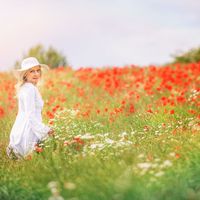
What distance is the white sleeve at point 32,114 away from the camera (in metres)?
8.77

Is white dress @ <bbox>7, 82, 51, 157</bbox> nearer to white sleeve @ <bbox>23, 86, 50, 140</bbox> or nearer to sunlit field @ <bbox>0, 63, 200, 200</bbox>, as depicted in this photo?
white sleeve @ <bbox>23, 86, 50, 140</bbox>

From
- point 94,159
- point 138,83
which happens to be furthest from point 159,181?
point 138,83

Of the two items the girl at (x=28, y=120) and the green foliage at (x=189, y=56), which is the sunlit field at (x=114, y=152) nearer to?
the girl at (x=28, y=120)

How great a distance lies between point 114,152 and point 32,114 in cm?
197

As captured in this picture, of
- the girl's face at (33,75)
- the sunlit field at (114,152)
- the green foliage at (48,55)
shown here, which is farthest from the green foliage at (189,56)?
the girl's face at (33,75)

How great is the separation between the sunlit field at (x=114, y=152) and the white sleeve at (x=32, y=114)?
0.19 metres

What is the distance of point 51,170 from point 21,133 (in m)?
1.98

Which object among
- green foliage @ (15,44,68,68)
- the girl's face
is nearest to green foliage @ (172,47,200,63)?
green foliage @ (15,44,68,68)

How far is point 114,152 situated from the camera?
7.24m

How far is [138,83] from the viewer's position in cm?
1387

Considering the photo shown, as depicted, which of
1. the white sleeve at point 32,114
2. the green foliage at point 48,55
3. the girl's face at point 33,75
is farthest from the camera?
the green foliage at point 48,55

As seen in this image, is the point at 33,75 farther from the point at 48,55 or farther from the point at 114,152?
the point at 48,55

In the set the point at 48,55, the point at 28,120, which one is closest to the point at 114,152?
the point at 28,120

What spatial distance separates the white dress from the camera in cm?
878
